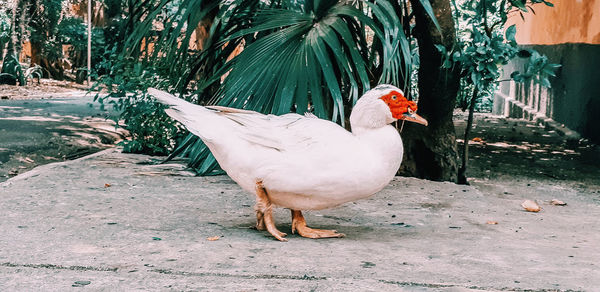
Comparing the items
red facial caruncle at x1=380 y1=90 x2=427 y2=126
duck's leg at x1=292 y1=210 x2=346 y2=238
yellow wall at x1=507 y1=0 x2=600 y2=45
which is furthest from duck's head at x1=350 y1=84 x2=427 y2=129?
yellow wall at x1=507 y1=0 x2=600 y2=45

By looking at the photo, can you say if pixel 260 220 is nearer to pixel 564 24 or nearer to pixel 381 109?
pixel 381 109

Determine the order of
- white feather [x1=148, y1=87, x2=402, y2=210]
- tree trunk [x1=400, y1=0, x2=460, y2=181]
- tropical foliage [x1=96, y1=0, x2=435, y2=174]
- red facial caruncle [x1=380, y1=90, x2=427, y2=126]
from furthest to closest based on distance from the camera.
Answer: tree trunk [x1=400, y1=0, x2=460, y2=181]
tropical foliage [x1=96, y1=0, x2=435, y2=174]
red facial caruncle [x1=380, y1=90, x2=427, y2=126]
white feather [x1=148, y1=87, x2=402, y2=210]

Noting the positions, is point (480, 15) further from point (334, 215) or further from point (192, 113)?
point (192, 113)

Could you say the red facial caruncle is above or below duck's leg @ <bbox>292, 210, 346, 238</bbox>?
above

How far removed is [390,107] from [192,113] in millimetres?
942

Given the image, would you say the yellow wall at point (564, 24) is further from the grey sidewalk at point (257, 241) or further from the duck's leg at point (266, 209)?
the duck's leg at point (266, 209)

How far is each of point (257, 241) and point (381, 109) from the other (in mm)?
844

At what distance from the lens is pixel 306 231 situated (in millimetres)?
3447

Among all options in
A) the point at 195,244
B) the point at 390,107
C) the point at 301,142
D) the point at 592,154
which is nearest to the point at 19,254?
the point at 195,244

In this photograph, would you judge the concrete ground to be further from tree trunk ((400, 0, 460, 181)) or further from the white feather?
the white feather

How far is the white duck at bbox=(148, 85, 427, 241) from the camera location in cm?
323

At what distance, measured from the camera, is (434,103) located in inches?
237

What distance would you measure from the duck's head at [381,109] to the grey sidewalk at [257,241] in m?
0.56

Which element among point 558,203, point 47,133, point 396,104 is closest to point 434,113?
point 558,203
